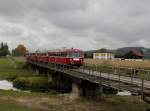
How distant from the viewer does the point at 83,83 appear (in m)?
44.7

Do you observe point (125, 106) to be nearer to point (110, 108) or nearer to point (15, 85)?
point (110, 108)

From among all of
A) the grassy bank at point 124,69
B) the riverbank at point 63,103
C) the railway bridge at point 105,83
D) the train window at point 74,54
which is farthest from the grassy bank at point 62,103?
the train window at point 74,54

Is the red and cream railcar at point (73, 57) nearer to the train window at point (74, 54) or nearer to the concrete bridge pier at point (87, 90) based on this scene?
the train window at point (74, 54)

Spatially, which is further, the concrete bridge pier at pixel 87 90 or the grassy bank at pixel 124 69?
the concrete bridge pier at pixel 87 90

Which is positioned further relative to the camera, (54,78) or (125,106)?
(54,78)

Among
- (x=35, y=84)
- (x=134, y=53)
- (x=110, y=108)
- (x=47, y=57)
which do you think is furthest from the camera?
(x=134, y=53)

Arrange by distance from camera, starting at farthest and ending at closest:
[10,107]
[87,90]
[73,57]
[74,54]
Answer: [74,54] < [73,57] < [87,90] < [10,107]

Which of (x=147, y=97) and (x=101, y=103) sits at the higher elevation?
(x=147, y=97)

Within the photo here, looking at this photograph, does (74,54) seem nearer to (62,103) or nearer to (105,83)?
(62,103)

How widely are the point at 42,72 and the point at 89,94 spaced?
47.7m

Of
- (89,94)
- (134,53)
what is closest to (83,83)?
(89,94)

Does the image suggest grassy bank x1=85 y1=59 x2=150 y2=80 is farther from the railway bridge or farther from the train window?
the train window

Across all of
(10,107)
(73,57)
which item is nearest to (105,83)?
(10,107)

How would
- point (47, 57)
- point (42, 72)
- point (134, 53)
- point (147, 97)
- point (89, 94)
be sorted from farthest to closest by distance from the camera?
point (134, 53) < point (42, 72) < point (47, 57) < point (89, 94) < point (147, 97)
